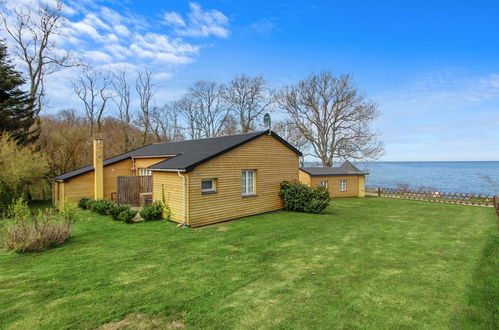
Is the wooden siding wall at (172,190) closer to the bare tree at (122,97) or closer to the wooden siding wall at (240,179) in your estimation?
the wooden siding wall at (240,179)

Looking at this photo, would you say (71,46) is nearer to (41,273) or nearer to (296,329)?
(41,273)

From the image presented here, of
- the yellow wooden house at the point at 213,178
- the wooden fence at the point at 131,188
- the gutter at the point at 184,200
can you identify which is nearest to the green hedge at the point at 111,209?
the yellow wooden house at the point at 213,178

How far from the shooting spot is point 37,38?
19.1 metres

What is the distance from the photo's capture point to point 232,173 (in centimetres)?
1157

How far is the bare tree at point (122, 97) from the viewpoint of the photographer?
28.1 metres

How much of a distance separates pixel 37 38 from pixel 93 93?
8.37 m

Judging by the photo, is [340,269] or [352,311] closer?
[352,311]

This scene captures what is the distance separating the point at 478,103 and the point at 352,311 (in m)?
26.3

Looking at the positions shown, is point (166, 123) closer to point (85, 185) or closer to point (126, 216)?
point (85, 185)

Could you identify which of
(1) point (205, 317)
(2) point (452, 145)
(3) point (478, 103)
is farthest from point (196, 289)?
(2) point (452, 145)

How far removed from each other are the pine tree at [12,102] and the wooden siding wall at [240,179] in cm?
1250

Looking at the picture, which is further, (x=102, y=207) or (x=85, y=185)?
(x=85, y=185)

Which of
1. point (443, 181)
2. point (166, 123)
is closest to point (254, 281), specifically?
point (166, 123)

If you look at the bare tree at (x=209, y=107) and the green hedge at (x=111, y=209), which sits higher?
the bare tree at (x=209, y=107)
